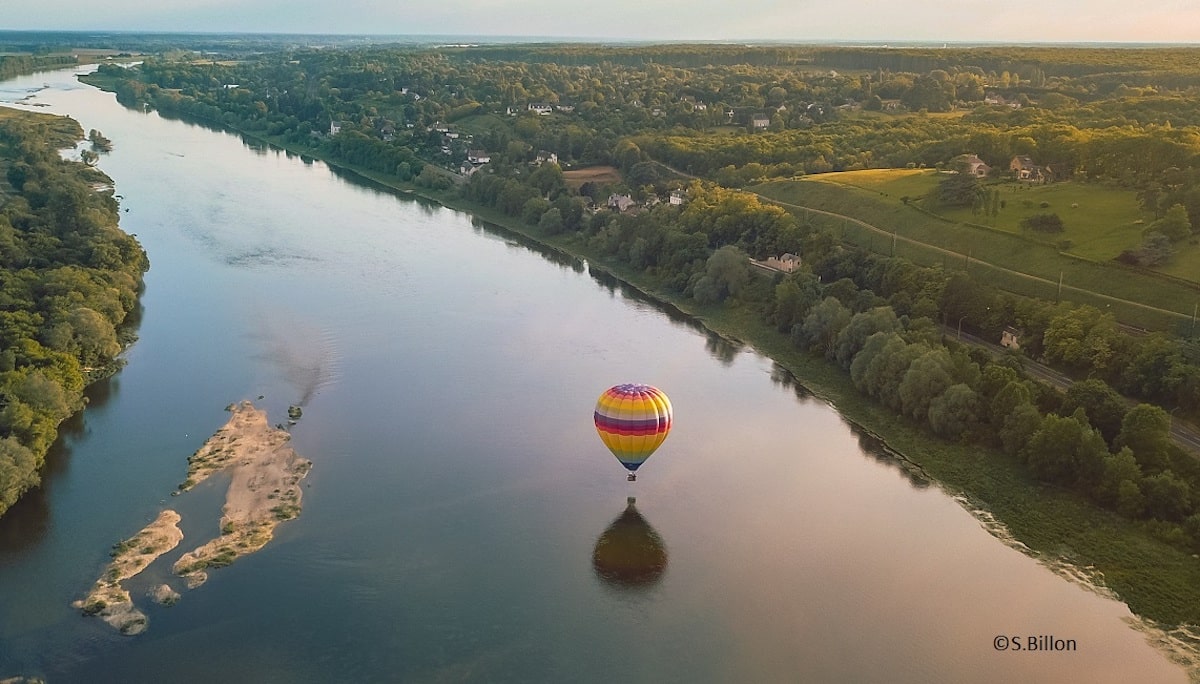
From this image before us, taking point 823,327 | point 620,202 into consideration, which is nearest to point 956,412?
point 823,327

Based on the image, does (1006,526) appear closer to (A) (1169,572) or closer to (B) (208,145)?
(A) (1169,572)

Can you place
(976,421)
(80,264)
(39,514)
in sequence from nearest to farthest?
(39,514)
(976,421)
(80,264)

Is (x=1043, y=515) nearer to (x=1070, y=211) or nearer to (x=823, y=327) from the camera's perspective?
(x=823, y=327)

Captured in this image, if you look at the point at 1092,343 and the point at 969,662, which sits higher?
the point at 1092,343

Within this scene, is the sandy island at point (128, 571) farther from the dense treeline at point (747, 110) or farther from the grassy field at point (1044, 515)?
the dense treeline at point (747, 110)

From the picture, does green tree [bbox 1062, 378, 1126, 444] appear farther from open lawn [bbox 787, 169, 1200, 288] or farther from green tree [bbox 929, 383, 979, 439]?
open lawn [bbox 787, 169, 1200, 288]

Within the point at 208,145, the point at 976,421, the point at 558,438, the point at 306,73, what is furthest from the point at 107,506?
the point at 306,73

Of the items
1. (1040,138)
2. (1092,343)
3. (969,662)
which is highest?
(1040,138)
